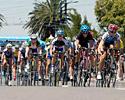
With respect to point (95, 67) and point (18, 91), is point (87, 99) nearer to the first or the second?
point (18, 91)

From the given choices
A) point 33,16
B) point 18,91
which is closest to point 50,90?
point 18,91

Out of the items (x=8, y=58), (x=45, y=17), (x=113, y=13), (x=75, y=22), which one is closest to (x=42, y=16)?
(x=45, y=17)

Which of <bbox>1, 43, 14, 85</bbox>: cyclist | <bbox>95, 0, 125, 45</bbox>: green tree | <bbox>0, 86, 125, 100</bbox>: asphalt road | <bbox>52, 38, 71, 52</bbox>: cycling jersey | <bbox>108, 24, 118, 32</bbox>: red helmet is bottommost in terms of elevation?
Result: <bbox>0, 86, 125, 100</bbox>: asphalt road

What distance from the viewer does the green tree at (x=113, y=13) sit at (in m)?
61.6

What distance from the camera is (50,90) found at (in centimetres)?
1444

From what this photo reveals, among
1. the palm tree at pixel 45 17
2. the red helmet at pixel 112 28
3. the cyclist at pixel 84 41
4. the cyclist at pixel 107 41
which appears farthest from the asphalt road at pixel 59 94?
the palm tree at pixel 45 17

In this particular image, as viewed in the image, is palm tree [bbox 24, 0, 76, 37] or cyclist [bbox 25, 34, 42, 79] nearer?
cyclist [bbox 25, 34, 42, 79]

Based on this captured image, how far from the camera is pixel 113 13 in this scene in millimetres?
62625

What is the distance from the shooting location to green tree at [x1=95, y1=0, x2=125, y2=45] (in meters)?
61.6

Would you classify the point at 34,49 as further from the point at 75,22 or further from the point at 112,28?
the point at 75,22

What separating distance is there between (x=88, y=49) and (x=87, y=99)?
5267 mm

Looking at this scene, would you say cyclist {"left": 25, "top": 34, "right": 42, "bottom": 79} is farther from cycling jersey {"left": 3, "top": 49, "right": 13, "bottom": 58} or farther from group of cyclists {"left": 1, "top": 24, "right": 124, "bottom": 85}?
cycling jersey {"left": 3, "top": 49, "right": 13, "bottom": 58}

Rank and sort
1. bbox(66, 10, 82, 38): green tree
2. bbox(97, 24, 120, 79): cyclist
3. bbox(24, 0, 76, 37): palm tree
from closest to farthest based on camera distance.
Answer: bbox(97, 24, 120, 79): cyclist → bbox(24, 0, 76, 37): palm tree → bbox(66, 10, 82, 38): green tree

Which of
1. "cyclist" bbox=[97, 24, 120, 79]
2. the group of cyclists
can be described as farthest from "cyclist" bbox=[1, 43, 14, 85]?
"cyclist" bbox=[97, 24, 120, 79]
